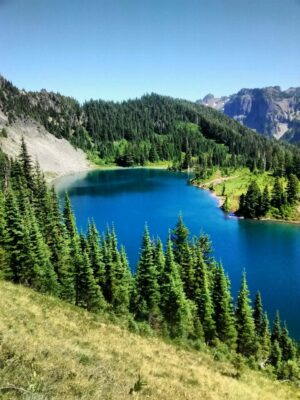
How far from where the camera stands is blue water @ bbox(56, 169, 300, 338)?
2928 inches

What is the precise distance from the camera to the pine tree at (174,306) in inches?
1855

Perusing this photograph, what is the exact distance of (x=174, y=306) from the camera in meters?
49.7

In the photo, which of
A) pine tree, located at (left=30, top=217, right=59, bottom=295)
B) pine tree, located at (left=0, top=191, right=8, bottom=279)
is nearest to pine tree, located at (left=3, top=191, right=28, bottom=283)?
pine tree, located at (left=0, top=191, right=8, bottom=279)

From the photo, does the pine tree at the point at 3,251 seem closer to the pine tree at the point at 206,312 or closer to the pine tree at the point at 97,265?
the pine tree at the point at 97,265

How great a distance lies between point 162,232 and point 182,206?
140ft

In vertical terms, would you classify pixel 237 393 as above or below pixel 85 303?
above

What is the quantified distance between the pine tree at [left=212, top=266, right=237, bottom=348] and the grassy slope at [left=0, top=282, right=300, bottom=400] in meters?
19.9

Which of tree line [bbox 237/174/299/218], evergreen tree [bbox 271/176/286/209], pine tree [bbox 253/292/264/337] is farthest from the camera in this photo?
evergreen tree [bbox 271/176/286/209]

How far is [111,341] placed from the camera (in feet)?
89.5

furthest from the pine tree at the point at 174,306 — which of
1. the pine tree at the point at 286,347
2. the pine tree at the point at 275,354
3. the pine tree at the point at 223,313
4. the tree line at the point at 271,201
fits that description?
the tree line at the point at 271,201

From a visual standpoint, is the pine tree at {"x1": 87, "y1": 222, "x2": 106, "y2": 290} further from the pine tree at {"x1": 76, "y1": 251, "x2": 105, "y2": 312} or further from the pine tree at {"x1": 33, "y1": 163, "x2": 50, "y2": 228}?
the pine tree at {"x1": 33, "y1": 163, "x2": 50, "y2": 228}

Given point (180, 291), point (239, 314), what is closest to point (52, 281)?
point (180, 291)

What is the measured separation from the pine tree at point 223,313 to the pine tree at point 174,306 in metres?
4.54

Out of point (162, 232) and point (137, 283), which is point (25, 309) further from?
point (162, 232)
